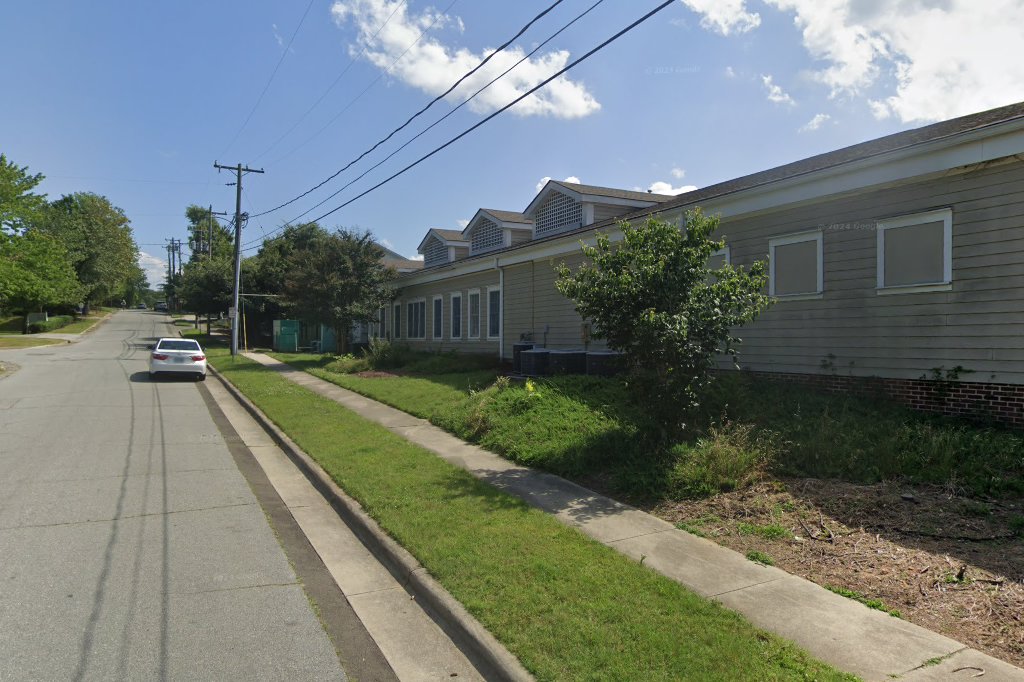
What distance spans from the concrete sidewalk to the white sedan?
1637 cm

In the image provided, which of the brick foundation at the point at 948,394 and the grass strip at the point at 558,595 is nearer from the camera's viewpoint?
the grass strip at the point at 558,595

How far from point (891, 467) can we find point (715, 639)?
13.5 ft

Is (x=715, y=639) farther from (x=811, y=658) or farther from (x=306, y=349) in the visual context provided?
(x=306, y=349)

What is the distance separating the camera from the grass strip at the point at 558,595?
3383 millimetres

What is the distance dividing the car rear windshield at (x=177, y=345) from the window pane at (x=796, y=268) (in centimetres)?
1795

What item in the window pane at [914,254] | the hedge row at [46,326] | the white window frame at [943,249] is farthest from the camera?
the hedge row at [46,326]

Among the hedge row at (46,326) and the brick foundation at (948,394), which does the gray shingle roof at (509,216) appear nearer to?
the brick foundation at (948,394)

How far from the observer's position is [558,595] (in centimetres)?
422

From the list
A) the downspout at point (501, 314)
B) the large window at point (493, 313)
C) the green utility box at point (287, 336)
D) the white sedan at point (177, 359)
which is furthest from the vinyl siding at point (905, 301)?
the green utility box at point (287, 336)

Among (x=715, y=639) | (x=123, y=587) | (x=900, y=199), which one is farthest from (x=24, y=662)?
(x=900, y=199)

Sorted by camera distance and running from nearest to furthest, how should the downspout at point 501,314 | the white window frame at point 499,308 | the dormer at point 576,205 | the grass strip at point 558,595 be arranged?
the grass strip at point 558,595
the dormer at point 576,205
the downspout at point 501,314
the white window frame at point 499,308

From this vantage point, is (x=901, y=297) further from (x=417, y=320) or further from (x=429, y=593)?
(x=417, y=320)

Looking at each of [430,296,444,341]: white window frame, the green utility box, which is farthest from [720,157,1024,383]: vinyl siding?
the green utility box

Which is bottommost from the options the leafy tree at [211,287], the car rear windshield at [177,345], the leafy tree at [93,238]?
the car rear windshield at [177,345]
